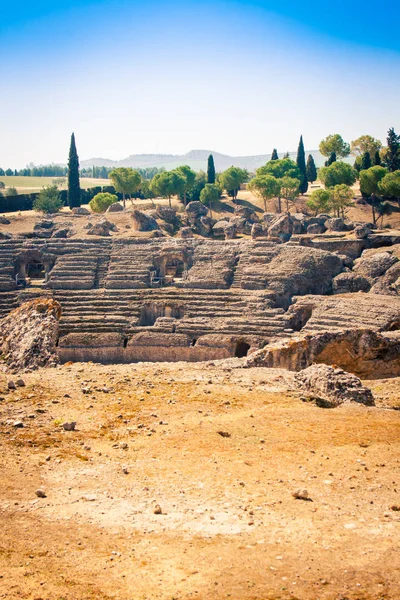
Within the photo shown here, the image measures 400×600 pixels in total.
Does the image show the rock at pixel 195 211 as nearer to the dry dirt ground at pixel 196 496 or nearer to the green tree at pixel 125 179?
the green tree at pixel 125 179

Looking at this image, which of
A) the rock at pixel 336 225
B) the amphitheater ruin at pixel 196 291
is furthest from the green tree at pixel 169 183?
the amphitheater ruin at pixel 196 291

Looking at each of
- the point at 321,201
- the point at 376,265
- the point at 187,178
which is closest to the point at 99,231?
the point at 376,265

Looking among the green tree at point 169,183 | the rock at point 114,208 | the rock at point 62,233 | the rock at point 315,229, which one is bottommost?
the rock at point 315,229

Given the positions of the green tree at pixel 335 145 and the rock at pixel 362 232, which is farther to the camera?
the green tree at pixel 335 145

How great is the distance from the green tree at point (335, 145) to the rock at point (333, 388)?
75.2 m

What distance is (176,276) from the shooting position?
4322 centimetres

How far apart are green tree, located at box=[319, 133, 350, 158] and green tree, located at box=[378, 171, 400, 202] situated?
27.2 m

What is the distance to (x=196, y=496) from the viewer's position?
11797 mm

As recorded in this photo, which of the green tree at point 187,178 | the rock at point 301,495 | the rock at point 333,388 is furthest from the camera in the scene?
the green tree at point 187,178

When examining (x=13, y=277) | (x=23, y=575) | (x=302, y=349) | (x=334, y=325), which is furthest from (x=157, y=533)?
(x=13, y=277)

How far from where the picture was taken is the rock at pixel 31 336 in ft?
81.9

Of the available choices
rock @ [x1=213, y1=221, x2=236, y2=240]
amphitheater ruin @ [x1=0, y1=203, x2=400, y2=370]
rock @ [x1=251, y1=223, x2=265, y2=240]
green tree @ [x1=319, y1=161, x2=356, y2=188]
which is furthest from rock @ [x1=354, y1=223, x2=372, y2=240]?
green tree @ [x1=319, y1=161, x2=356, y2=188]

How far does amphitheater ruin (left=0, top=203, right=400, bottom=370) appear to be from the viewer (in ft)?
104

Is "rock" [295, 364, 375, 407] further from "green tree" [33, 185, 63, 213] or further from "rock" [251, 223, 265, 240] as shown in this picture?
"green tree" [33, 185, 63, 213]
